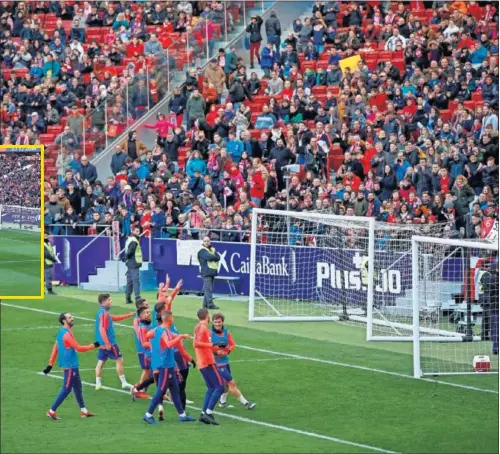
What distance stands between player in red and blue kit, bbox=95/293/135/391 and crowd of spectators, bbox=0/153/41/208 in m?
5.98

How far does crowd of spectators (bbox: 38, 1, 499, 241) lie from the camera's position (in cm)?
3030

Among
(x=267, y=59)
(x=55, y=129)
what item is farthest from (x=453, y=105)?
(x=55, y=129)

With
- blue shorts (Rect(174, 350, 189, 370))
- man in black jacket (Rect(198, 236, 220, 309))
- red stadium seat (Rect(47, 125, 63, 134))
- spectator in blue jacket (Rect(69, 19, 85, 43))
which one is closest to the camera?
blue shorts (Rect(174, 350, 189, 370))

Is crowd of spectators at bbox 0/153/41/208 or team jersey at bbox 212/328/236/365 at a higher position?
crowd of spectators at bbox 0/153/41/208

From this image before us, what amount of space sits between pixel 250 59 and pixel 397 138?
8.97 m

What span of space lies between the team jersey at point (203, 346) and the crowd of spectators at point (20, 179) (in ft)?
15.1

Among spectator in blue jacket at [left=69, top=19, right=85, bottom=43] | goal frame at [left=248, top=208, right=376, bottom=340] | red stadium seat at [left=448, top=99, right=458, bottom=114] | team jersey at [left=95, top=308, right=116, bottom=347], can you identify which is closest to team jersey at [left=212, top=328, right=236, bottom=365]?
team jersey at [left=95, top=308, right=116, bottom=347]

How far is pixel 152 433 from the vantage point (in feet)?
60.6

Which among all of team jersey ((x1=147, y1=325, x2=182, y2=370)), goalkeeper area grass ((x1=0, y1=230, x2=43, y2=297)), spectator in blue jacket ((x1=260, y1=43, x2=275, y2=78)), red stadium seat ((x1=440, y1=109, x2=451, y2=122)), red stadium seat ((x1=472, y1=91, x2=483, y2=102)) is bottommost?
team jersey ((x1=147, y1=325, x2=182, y2=370))

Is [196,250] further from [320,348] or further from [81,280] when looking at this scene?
[320,348]

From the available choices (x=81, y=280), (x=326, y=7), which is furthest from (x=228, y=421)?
(x=326, y=7)

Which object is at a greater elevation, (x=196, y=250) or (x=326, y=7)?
(x=326, y=7)

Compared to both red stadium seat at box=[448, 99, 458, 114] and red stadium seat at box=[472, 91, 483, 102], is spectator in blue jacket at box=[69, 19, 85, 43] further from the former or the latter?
red stadium seat at box=[472, 91, 483, 102]

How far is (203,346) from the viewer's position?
1895 centimetres
